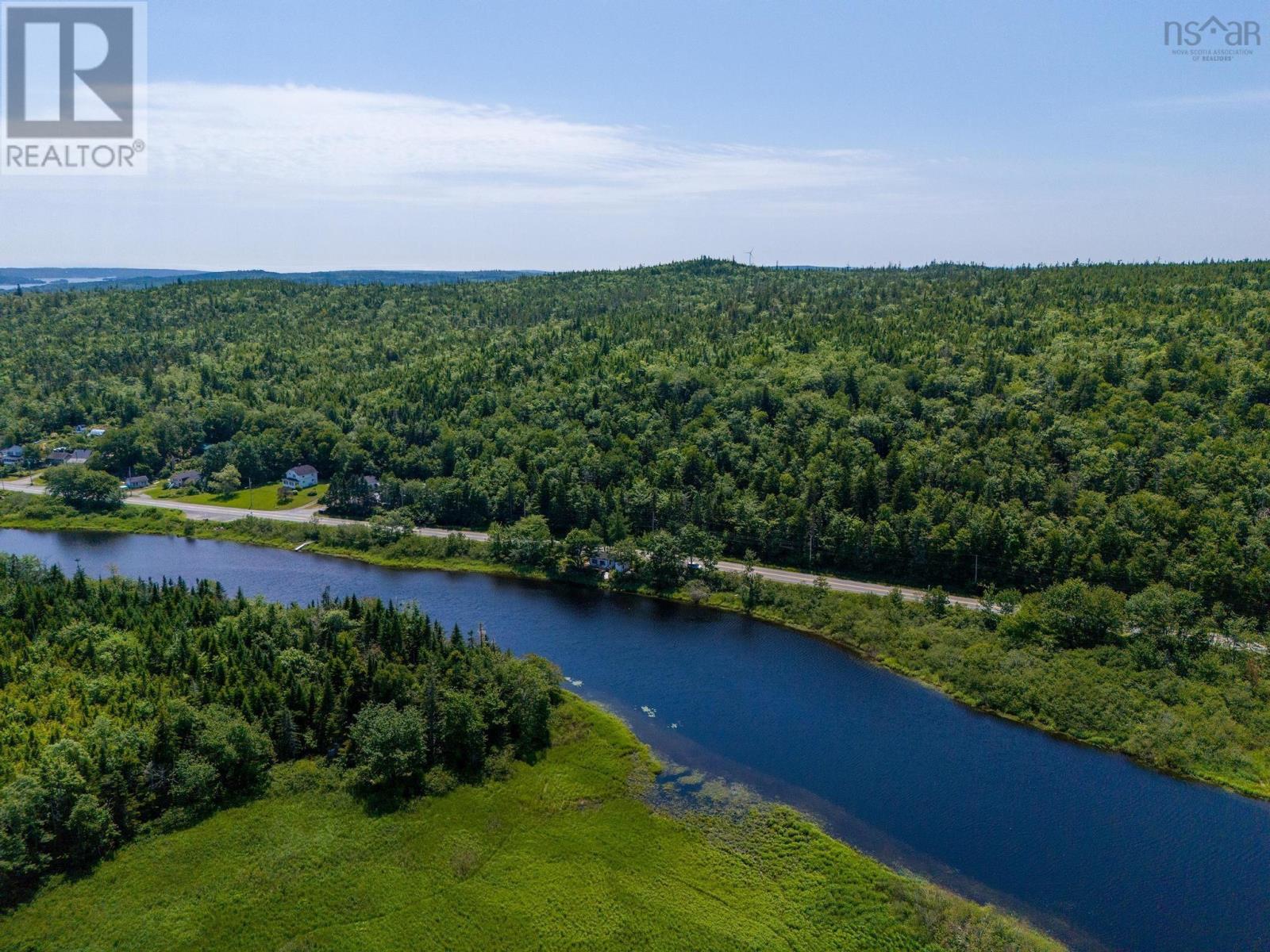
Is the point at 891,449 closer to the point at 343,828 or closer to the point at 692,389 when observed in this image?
the point at 692,389

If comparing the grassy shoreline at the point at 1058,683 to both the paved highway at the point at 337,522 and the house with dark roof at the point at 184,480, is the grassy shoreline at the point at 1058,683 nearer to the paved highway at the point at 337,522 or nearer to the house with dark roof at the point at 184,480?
the paved highway at the point at 337,522

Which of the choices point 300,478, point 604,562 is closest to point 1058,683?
point 604,562

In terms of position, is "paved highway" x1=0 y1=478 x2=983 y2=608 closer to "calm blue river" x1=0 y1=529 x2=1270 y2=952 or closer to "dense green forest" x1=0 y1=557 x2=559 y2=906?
"calm blue river" x1=0 y1=529 x2=1270 y2=952

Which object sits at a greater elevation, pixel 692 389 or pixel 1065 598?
pixel 692 389

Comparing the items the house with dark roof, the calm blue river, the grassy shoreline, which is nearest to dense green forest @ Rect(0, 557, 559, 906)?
the calm blue river

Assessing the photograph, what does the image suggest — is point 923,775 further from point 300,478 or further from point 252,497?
point 252,497

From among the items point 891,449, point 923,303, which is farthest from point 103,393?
point 923,303

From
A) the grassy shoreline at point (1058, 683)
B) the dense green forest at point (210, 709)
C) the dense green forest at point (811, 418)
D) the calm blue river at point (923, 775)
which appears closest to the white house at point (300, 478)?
the dense green forest at point (811, 418)
